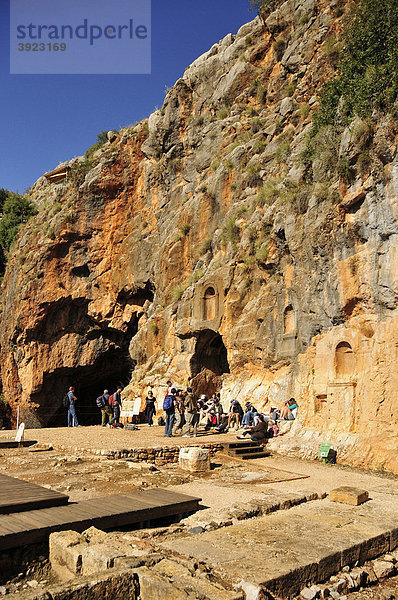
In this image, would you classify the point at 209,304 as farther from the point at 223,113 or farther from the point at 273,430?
the point at 223,113


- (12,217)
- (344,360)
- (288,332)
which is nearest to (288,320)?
(288,332)

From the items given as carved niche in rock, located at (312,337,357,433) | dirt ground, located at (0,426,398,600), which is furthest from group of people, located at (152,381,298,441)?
carved niche in rock, located at (312,337,357,433)

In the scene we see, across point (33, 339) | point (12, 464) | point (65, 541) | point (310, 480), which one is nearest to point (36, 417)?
point (33, 339)

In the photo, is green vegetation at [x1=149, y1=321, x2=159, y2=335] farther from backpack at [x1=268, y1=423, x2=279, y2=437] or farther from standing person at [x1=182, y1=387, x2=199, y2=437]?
backpack at [x1=268, y1=423, x2=279, y2=437]

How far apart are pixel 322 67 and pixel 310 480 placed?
18.8m

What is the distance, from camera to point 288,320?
18.7 meters

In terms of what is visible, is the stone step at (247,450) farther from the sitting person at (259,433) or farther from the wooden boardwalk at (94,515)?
the wooden boardwalk at (94,515)

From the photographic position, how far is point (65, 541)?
558cm

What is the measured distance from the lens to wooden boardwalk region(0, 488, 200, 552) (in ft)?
18.8

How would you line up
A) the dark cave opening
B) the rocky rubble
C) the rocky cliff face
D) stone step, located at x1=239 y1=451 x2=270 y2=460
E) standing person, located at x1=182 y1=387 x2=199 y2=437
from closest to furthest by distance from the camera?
the rocky rubble < the rocky cliff face < stone step, located at x1=239 y1=451 x2=270 y2=460 < standing person, located at x1=182 y1=387 x2=199 y2=437 < the dark cave opening

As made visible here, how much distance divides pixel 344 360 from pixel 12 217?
117 feet

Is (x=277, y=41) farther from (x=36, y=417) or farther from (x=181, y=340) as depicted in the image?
(x=36, y=417)

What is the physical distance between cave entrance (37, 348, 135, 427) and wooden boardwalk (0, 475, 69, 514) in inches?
1100

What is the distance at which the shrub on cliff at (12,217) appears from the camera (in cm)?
Result: 4216
